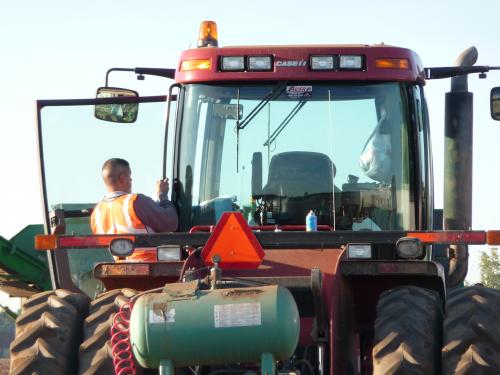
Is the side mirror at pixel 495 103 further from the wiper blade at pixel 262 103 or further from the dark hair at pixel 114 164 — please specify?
the dark hair at pixel 114 164

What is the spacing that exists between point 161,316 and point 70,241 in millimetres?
1762

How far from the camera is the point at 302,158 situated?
9258 millimetres

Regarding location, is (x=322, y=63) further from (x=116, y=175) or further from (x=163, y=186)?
(x=116, y=175)

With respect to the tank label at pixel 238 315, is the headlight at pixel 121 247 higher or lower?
higher

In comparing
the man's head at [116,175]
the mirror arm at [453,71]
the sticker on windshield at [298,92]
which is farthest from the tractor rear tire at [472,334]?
the mirror arm at [453,71]

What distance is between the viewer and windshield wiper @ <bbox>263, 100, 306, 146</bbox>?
366 inches

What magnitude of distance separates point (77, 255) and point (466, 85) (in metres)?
3.86

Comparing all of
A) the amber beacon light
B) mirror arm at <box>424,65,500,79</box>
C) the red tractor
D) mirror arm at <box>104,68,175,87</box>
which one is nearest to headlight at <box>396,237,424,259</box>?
the red tractor

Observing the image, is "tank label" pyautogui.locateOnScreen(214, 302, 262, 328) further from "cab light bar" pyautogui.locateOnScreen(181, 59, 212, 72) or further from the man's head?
"cab light bar" pyautogui.locateOnScreen(181, 59, 212, 72)

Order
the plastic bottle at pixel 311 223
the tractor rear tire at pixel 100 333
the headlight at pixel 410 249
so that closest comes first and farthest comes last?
1. the tractor rear tire at pixel 100 333
2. the headlight at pixel 410 249
3. the plastic bottle at pixel 311 223

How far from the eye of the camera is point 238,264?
759 centimetres

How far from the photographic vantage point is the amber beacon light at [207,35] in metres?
10.1

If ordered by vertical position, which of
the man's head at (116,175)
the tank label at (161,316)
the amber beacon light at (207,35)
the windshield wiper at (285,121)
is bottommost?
the tank label at (161,316)

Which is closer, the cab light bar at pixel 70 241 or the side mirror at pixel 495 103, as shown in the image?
the cab light bar at pixel 70 241
